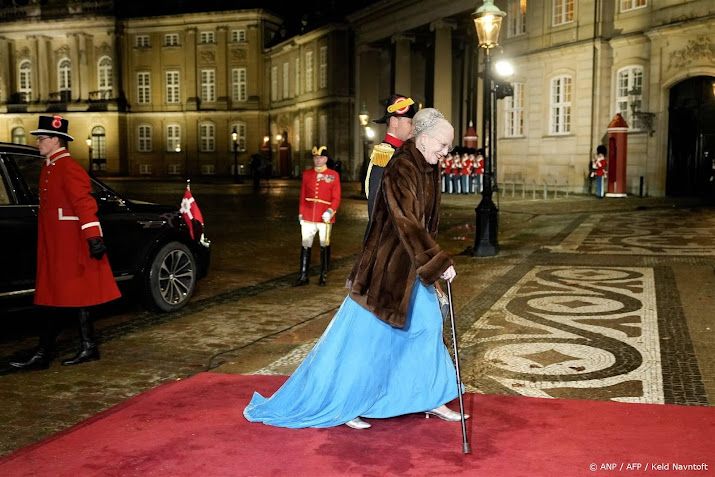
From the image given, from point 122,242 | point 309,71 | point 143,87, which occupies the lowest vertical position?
point 122,242

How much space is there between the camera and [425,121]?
4.40 meters

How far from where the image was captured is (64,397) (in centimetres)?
550

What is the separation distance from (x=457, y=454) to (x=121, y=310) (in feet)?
17.9

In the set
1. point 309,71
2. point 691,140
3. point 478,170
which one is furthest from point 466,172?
point 309,71

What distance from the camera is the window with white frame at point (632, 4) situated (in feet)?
94.5

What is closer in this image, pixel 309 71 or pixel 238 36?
pixel 309 71

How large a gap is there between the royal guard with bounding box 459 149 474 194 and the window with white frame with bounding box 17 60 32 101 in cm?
5264

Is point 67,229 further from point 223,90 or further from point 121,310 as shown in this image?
point 223,90

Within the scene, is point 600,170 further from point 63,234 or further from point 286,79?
point 286,79

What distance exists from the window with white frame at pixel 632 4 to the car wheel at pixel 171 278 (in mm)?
25005

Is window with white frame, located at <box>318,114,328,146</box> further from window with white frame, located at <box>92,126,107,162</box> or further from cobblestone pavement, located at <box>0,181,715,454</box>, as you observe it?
cobblestone pavement, located at <box>0,181,715,454</box>

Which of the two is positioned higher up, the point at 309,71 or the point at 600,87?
the point at 309,71

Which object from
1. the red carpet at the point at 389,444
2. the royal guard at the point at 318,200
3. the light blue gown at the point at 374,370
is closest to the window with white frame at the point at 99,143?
the royal guard at the point at 318,200

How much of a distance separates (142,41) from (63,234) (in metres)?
66.8
